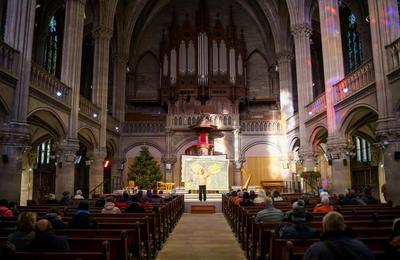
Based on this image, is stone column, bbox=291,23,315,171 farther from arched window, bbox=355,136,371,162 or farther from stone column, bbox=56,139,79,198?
stone column, bbox=56,139,79,198

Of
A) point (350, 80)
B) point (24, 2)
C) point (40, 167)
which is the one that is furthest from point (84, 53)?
point (350, 80)

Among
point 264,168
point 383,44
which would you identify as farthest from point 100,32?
point 383,44

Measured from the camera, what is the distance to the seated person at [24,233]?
413 centimetres

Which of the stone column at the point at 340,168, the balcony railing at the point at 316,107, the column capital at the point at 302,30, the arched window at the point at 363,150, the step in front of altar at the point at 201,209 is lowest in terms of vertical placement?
the step in front of altar at the point at 201,209

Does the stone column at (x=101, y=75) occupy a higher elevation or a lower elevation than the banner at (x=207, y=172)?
higher

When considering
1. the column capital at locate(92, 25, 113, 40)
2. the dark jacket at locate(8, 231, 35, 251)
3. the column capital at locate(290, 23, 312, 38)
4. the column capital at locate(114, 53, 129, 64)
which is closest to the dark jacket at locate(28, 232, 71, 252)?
the dark jacket at locate(8, 231, 35, 251)

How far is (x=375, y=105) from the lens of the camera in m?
12.5

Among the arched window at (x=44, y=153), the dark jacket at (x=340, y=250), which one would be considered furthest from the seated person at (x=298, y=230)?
the arched window at (x=44, y=153)

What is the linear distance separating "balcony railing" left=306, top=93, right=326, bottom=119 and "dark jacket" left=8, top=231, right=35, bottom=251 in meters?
15.2

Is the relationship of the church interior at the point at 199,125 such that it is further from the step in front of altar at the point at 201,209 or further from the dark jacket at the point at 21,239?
the dark jacket at the point at 21,239

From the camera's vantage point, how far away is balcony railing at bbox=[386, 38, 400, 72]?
11109mm

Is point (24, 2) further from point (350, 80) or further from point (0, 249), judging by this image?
point (350, 80)

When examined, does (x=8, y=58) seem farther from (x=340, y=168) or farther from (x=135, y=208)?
(x=340, y=168)

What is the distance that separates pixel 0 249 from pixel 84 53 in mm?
29322
